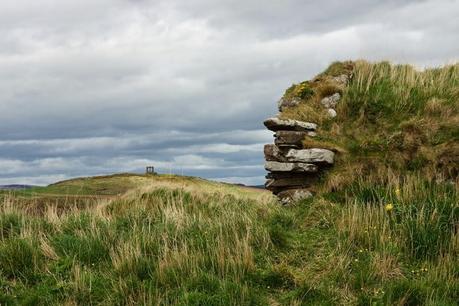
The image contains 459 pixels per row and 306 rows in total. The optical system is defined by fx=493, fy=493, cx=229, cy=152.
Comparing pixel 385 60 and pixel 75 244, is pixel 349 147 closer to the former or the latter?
pixel 385 60

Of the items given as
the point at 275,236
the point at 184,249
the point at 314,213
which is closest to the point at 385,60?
the point at 314,213

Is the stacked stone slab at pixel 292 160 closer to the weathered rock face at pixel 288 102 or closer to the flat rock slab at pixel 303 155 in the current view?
the flat rock slab at pixel 303 155

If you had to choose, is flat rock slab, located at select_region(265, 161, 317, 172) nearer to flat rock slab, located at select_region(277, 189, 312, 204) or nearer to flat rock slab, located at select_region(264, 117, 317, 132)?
flat rock slab, located at select_region(277, 189, 312, 204)

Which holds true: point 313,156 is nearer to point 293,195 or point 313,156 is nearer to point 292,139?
point 292,139

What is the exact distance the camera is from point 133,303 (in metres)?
7.86

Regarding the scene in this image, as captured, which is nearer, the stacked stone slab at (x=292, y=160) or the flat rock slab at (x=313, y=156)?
the flat rock slab at (x=313, y=156)

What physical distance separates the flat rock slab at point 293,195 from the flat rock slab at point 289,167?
0.65 metres

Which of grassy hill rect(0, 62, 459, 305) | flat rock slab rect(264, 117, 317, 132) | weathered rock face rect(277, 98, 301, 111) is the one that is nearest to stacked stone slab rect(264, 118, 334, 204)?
flat rock slab rect(264, 117, 317, 132)

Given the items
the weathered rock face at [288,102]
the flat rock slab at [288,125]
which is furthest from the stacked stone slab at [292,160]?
the weathered rock face at [288,102]

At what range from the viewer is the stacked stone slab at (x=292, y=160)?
49.3 ft

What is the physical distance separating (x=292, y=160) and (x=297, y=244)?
5493mm

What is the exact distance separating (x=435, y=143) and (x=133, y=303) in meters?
10.3

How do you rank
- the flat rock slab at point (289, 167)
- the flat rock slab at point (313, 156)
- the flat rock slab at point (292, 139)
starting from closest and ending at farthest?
the flat rock slab at point (313, 156), the flat rock slab at point (289, 167), the flat rock slab at point (292, 139)

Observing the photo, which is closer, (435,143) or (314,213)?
(314,213)
